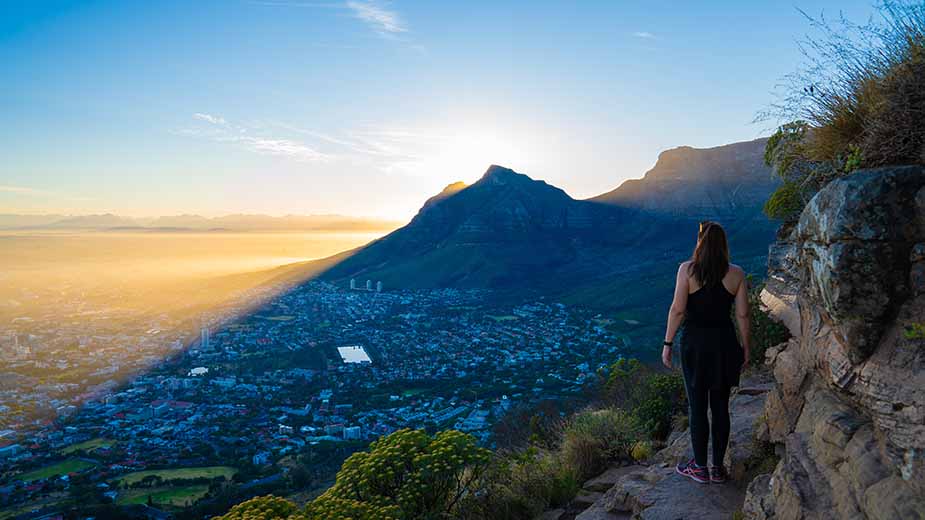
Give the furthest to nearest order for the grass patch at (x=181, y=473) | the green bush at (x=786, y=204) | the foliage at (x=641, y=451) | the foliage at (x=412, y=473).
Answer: the grass patch at (x=181, y=473)
the foliage at (x=641, y=451)
the green bush at (x=786, y=204)
the foliage at (x=412, y=473)

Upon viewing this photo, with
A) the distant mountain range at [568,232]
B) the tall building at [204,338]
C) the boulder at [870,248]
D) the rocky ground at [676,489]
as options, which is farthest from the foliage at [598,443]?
the distant mountain range at [568,232]

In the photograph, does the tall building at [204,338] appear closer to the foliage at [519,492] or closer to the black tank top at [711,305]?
the foliage at [519,492]

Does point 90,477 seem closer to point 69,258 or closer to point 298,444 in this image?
point 298,444

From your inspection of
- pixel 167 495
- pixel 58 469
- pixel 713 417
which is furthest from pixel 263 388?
pixel 713 417

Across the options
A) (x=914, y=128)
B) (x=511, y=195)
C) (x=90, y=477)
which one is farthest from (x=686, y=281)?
(x=511, y=195)

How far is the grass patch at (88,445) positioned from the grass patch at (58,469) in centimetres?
82

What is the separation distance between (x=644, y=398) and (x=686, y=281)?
4.60 meters

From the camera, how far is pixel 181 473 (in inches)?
628

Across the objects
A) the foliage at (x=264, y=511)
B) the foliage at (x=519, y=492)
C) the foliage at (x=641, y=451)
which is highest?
the foliage at (x=264, y=511)

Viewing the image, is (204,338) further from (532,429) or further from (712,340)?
(712,340)

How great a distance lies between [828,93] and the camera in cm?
364

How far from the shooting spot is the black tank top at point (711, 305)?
11.6 ft

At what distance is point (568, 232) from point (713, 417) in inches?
2623

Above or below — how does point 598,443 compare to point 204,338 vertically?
above
